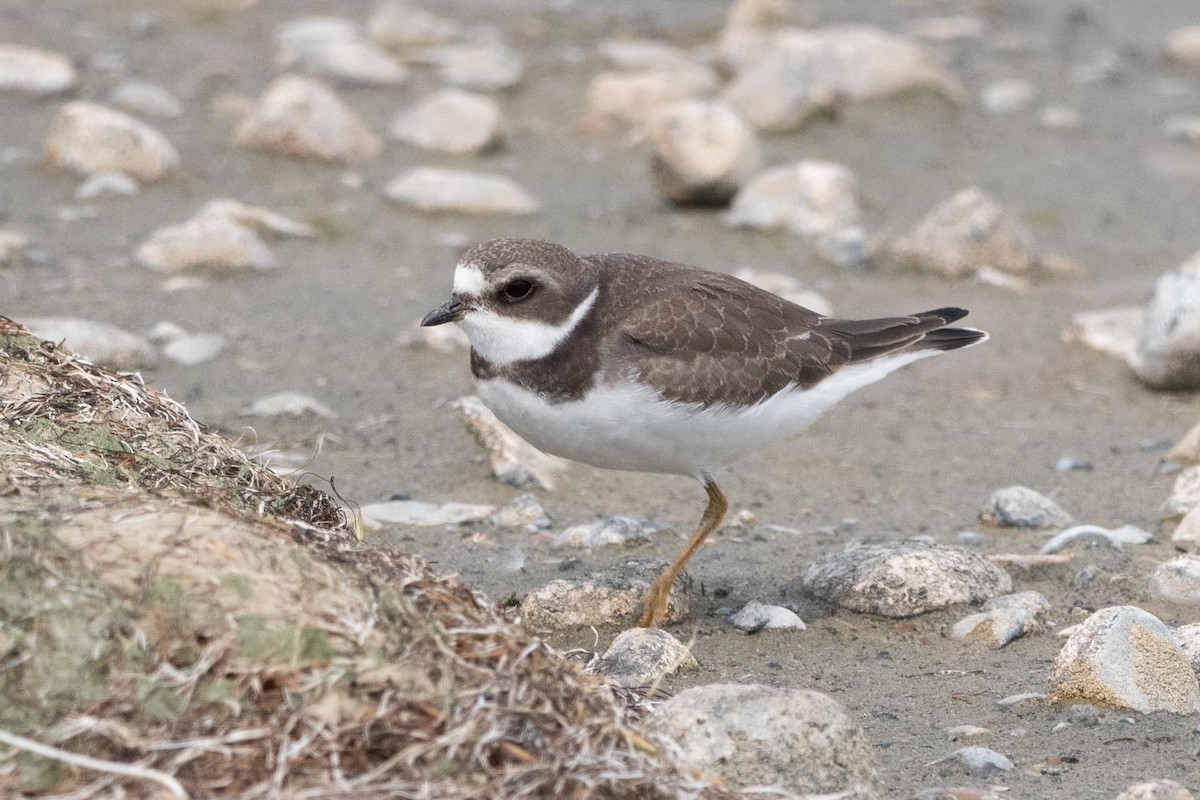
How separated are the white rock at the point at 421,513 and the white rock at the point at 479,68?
6.70 metres

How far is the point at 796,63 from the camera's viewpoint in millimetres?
12047

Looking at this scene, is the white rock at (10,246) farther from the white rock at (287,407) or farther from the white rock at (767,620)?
the white rock at (767,620)

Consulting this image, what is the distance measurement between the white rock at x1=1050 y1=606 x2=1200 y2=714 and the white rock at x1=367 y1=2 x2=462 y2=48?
9815 millimetres

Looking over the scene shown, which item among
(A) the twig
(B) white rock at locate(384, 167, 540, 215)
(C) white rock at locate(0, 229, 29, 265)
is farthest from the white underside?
(B) white rock at locate(384, 167, 540, 215)

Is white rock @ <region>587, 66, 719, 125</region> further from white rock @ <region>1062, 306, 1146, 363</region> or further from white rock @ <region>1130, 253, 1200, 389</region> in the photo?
white rock @ <region>1130, 253, 1200, 389</region>

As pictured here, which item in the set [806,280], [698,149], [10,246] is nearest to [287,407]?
[10,246]

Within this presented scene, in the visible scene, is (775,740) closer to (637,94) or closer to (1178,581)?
(1178,581)

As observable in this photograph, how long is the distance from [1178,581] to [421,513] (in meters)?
2.82

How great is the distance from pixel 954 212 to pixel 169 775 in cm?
724

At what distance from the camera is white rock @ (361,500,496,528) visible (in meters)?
5.97

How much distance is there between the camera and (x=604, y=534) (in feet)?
19.6

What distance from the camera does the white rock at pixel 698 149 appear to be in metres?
10.0

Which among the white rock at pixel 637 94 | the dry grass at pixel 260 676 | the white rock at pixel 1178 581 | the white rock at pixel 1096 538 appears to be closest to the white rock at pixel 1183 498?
the white rock at pixel 1096 538

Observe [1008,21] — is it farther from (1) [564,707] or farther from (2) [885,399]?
(1) [564,707]
